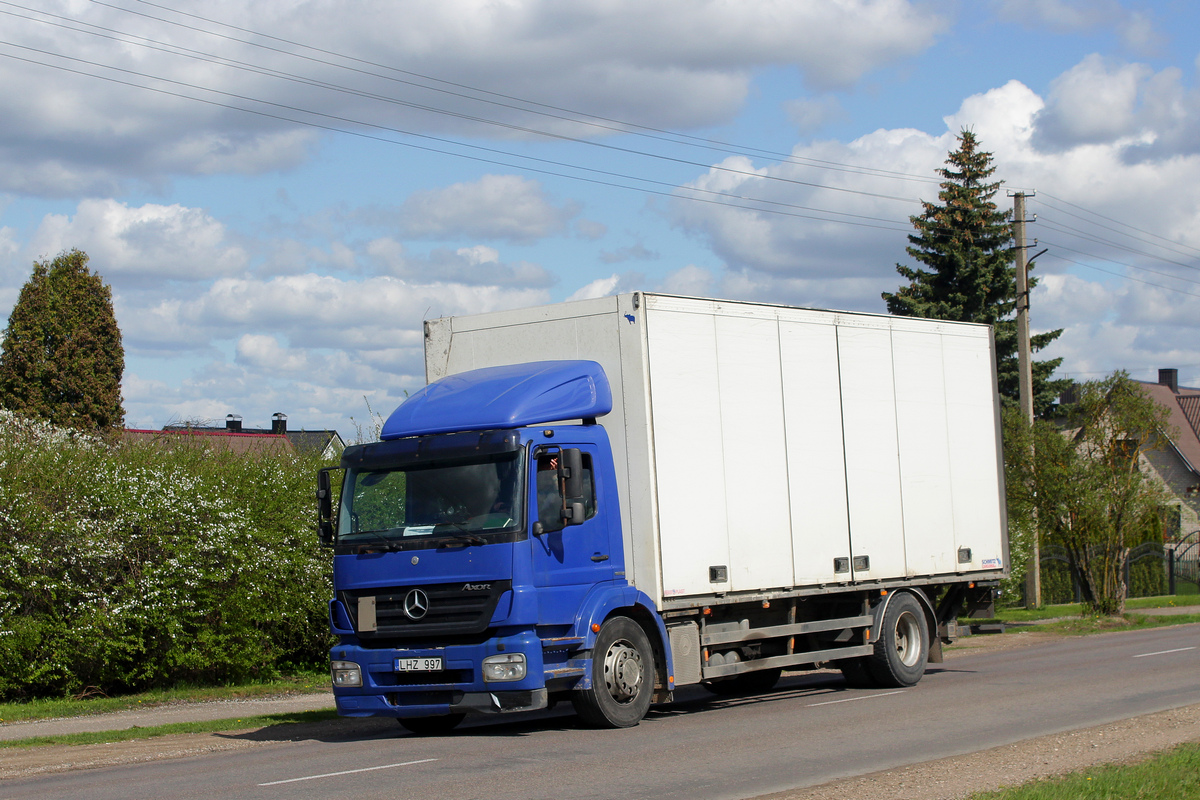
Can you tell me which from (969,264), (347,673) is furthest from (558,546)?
(969,264)

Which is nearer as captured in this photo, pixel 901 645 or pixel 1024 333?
pixel 901 645

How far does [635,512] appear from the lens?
1190cm

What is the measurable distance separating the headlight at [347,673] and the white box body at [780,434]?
2.65 meters

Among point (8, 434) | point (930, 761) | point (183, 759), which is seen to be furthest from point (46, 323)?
point (930, 761)

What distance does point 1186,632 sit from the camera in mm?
24781

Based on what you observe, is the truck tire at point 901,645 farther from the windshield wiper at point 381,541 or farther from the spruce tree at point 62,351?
the spruce tree at point 62,351

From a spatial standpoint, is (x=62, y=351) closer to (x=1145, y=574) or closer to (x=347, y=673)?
(x=347, y=673)

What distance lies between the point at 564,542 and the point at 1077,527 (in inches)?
756

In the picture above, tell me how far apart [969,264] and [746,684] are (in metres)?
28.8

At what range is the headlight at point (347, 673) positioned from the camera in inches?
451

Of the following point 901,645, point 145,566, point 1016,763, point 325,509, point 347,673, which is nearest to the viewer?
point 1016,763

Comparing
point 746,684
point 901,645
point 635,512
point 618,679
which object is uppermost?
point 635,512

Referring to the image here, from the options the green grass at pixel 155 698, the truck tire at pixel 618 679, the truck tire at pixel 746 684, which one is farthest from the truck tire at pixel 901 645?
the green grass at pixel 155 698

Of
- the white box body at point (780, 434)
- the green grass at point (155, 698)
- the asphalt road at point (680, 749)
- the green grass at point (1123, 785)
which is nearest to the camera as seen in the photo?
the green grass at point (1123, 785)
